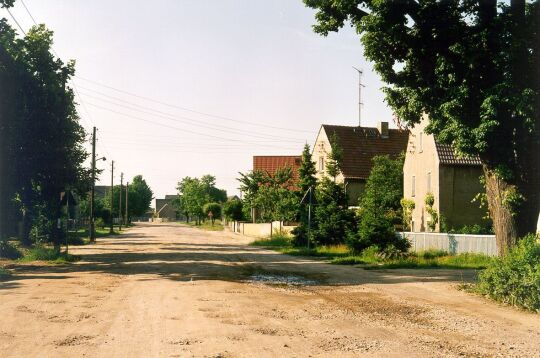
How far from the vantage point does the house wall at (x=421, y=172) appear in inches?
1385

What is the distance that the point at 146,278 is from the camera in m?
16.2

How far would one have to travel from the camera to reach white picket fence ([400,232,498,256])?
23859 mm

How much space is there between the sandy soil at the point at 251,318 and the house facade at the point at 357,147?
108 feet

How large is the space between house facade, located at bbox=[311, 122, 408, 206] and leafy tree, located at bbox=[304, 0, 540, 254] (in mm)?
33132

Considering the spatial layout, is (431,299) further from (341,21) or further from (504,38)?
(341,21)

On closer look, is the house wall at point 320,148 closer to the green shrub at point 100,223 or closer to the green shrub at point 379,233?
the green shrub at point 379,233

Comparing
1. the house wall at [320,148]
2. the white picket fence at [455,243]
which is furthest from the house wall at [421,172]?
the house wall at [320,148]

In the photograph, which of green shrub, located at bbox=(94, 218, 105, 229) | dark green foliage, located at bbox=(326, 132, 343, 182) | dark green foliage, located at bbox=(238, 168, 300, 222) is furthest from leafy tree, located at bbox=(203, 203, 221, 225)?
dark green foliage, located at bbox=(326, 132, 343, 182)

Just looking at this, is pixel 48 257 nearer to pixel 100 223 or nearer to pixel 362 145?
pixel 362 145

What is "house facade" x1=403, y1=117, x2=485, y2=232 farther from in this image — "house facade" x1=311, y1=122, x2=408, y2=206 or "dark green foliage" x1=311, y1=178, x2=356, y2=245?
"house facade" x1=311, y1=122, x2=408, y2=206

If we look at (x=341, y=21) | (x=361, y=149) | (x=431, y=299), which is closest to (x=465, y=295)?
(x=431, y=299)

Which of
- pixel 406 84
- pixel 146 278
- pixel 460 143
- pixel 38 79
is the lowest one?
pixel 146 278

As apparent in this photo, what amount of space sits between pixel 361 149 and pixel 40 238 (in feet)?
100

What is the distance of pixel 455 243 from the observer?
84.4ft
